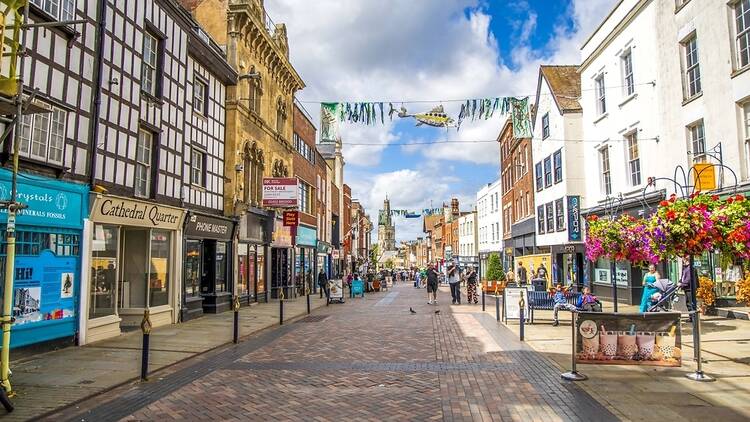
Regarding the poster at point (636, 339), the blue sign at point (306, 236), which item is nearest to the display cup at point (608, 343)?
the poster at point (636, 339)

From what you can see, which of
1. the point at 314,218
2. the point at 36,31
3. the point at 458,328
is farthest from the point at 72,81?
the point at 314,218

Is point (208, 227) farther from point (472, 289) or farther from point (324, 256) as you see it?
point (324, 256)

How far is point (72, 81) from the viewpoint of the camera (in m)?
11.2

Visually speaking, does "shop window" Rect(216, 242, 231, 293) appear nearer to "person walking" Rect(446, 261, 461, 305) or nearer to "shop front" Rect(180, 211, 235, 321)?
"shop front" Rect(180, 211, 235, 321)

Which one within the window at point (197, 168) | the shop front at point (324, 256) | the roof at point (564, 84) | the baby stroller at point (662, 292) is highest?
the roof at point (564, 84)

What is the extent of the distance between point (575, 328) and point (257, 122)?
58.0 feet

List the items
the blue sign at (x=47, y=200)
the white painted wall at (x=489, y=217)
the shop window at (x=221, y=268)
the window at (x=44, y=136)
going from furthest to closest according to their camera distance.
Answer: the white painted wall at (x=489, y=217) < the shop window at (x=221, y=268) < the window at (x=44, y=136) < the blue sign at (x=47, y=200)

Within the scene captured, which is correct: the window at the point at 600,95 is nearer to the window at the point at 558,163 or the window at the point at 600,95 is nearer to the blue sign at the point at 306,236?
the window at the point at 558,163

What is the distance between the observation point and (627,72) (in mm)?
20438

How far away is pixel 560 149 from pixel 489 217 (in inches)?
939

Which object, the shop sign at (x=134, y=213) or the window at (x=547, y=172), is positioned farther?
the window at (x=547, y=172)

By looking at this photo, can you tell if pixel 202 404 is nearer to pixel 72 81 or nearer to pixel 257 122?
pixel 72 81

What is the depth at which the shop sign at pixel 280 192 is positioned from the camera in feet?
70.7

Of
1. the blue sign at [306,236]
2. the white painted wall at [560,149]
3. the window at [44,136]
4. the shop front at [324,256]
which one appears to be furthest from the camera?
the shop front at [324,256]
